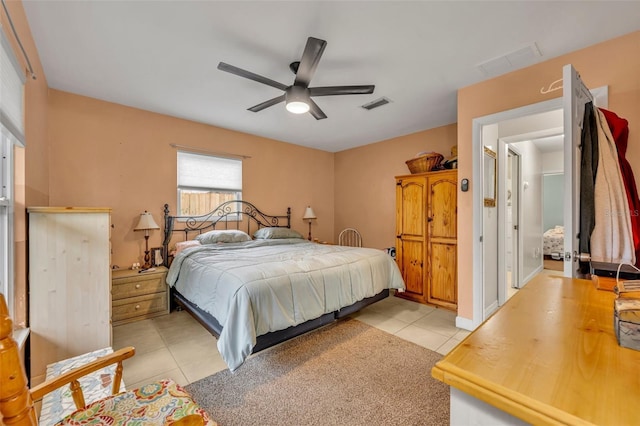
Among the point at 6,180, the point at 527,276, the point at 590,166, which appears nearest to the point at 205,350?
the point at 6,180

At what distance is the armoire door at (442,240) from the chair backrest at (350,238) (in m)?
1.87

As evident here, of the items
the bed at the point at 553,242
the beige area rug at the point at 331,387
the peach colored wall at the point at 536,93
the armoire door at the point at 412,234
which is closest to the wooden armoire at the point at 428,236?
the armoire door at the point at 412,234

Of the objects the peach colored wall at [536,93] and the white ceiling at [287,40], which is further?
the peach colored wall at [536,93]

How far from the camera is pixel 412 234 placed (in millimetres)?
3867

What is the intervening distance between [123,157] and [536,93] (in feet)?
14.8

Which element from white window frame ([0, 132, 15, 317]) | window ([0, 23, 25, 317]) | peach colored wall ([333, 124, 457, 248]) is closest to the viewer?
window ([0, 23, 25, 317])

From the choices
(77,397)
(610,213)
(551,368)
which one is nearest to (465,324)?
(610,213)

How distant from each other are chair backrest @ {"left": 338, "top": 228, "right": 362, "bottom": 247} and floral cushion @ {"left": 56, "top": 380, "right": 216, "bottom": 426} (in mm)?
4381

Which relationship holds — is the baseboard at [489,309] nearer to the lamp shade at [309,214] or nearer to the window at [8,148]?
the lamp shade at [309,214]

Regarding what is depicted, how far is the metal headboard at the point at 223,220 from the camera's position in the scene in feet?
12.1

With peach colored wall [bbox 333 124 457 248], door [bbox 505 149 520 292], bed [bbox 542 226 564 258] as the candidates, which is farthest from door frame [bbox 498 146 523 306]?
bed [bbox 542 226 564 258]

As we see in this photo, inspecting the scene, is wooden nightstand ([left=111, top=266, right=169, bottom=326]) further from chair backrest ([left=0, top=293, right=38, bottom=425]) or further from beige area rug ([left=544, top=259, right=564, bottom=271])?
beige area rug ([left=544, top=259, right=564, bottom=271])

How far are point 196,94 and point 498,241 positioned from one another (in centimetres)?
403

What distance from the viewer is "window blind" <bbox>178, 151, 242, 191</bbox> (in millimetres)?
3879
